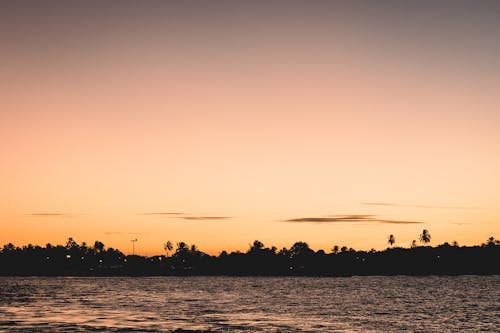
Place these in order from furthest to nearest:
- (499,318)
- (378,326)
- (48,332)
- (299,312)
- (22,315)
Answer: (299,312), (499,318), (22,315), (378,326), (48,332)

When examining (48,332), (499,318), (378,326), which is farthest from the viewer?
(499,318)

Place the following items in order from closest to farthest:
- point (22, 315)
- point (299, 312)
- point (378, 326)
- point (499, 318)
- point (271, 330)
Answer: point (271, 330), point (378, 326), point (22, 315), point (499, 318), point (299, 312)

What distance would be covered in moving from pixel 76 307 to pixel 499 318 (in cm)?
6465

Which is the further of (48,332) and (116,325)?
(116,325)

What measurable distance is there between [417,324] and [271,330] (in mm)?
21945

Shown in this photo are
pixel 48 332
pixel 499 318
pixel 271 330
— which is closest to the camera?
pixel 48 332

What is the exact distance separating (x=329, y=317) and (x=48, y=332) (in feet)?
132

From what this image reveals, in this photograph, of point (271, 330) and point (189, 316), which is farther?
point (189, 316)

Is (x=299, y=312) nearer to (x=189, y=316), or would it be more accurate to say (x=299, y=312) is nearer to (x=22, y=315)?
(x=189, y=316)

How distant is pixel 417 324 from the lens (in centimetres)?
8169

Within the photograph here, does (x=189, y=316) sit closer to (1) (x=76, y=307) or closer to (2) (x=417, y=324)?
(1) (x=76, y=307)

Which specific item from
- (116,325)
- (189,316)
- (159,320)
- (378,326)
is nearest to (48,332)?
(116,325)

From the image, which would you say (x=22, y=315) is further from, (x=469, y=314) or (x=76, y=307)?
(x=469, y=314)

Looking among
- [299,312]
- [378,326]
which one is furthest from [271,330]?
[299,312]
